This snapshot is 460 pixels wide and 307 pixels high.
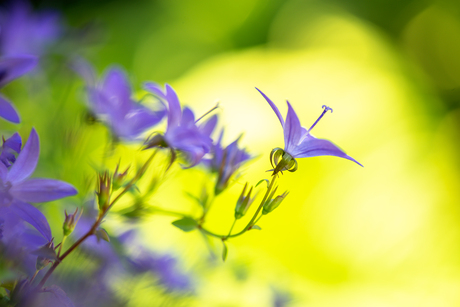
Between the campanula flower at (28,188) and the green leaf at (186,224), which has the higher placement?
the green leaf at (186,224)

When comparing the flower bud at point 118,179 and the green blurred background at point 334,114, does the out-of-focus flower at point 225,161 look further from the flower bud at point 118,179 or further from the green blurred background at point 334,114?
the green blurred background at point 334,114

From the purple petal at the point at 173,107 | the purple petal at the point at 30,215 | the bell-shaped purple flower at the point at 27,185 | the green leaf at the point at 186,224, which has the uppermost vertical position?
the purple petal at the point at 173,107

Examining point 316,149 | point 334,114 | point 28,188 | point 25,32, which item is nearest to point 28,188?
point 28,188

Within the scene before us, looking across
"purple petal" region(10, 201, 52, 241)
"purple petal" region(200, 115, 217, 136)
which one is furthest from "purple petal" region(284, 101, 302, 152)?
"purple petal" region(10, 201, 52, 241)

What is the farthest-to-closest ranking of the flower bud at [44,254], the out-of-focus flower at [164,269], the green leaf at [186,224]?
the out-of-focus flower at [164,269], the green leaf at [186,224], the flower bud at [44,254]

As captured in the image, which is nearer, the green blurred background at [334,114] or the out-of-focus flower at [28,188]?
the out-of-focus flower at [28,188]

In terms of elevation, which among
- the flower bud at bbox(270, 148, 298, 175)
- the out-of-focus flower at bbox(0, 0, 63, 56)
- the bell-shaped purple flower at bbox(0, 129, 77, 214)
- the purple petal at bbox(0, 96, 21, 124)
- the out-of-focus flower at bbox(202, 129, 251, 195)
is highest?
the flower bud at bbox(270, 148, 298, 175)

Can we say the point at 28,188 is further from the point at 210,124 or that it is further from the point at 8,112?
the point at 210,124

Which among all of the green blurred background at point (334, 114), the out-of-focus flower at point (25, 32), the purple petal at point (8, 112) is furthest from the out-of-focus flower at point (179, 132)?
the green blurred background at point (334, 114)

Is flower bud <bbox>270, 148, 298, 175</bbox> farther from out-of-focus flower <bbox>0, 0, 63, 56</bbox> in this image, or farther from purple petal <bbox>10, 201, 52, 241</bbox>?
out-of-focus flower <bbox>0, 0, 63, 56</bbox>
